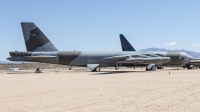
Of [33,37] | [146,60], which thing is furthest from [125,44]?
[33,37]

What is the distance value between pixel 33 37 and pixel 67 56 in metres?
6.35

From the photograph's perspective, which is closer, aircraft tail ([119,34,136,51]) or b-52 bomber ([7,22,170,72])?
b-52 bomber ([7,22,170,72])

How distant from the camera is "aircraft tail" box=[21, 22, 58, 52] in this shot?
42.1 meters

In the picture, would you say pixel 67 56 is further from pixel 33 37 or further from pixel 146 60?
pixel 146 60

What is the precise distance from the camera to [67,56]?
43656mm

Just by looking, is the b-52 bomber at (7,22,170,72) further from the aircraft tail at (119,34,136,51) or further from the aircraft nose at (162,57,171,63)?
the aircraft tail at (119,34,136,51)

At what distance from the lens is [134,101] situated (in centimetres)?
1233

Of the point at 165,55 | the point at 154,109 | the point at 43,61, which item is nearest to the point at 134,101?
the point at 154,109

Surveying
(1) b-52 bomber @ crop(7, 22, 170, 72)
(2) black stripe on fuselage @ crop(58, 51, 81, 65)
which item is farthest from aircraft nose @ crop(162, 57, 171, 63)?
(2) black stripe on fuselage @ crop(58, 51, 81, 65)

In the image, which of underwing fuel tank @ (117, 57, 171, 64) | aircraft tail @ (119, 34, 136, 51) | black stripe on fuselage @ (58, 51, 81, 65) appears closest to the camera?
underwing fuel tank @ (117, 57, 171, 64)

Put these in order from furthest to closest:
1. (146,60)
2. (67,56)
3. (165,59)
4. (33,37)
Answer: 1. (165,59)
2. (67,56)
3. (146,60)
4. (33,37)

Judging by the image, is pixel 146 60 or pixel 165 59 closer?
pixel 146 60

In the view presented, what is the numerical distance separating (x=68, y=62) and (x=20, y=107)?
3285cm

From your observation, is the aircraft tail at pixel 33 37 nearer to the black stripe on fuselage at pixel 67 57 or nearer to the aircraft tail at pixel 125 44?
the black stripe on fuselage at pixel 67 57
